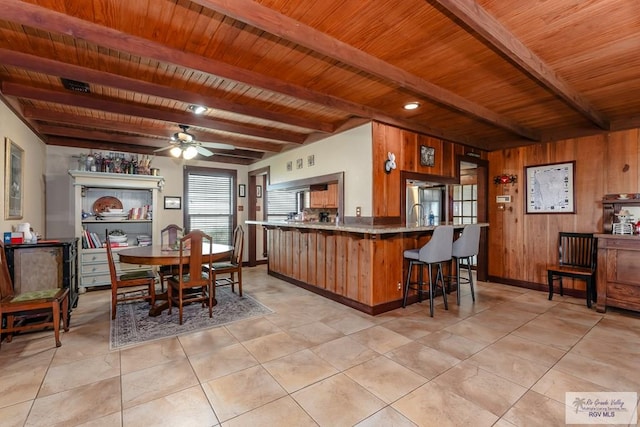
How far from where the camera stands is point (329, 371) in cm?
237

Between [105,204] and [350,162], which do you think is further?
[105,204]

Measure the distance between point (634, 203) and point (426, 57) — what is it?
3816mm

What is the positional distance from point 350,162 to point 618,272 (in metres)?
3.60

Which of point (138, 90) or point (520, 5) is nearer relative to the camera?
point (520, 5)

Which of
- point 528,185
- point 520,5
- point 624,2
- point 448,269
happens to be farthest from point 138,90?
point 528,185

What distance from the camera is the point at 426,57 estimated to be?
2516 mm

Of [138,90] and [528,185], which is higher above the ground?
[138,90]

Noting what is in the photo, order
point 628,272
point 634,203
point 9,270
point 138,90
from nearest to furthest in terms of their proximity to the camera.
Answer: point 138,90 < point 9,270 < point 628,272 < point 634,203

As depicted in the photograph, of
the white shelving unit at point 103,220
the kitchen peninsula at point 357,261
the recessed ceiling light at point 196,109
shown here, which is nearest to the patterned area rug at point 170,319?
the kitchen peninsula at point 357,261

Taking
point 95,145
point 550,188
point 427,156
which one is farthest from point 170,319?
point 550,188

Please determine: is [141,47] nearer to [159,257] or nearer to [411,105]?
[159,257]

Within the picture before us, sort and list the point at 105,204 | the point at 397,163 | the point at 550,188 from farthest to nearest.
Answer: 1. the point at 105,204
2. the point at 550,188
3. the point at 397,163

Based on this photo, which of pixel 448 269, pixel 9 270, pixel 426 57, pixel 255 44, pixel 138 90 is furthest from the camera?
pixel 448 269

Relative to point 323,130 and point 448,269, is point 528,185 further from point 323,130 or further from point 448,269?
point 323,130
